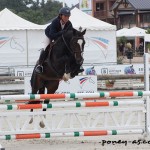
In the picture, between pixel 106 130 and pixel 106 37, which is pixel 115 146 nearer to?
pixel 106 130

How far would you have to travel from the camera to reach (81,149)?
6.62 metres

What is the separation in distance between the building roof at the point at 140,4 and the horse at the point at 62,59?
2105 inches

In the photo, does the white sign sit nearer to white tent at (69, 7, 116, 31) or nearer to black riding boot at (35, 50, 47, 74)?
black riding boot at (35, 50, 47, 74)

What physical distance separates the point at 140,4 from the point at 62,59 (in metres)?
55.1

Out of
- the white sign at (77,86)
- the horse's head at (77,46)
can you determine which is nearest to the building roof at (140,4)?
the white sign at (77,86)

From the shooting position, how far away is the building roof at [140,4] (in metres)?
60.9

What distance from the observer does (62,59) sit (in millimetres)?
7934

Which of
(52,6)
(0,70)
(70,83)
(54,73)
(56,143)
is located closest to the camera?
(56,143)

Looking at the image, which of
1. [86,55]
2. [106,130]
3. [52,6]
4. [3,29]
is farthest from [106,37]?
[52,6]

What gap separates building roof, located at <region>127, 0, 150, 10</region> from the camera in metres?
60.9

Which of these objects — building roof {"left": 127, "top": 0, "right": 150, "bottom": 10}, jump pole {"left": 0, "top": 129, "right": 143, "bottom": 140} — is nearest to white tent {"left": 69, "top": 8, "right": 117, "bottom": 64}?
jump pole {"left": 0, "top": 129, "right": 143, "bottom": 140}

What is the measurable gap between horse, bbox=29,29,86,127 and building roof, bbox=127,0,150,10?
53.5 m

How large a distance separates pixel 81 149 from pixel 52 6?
11158 cm

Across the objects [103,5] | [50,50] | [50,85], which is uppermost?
[103,5]
